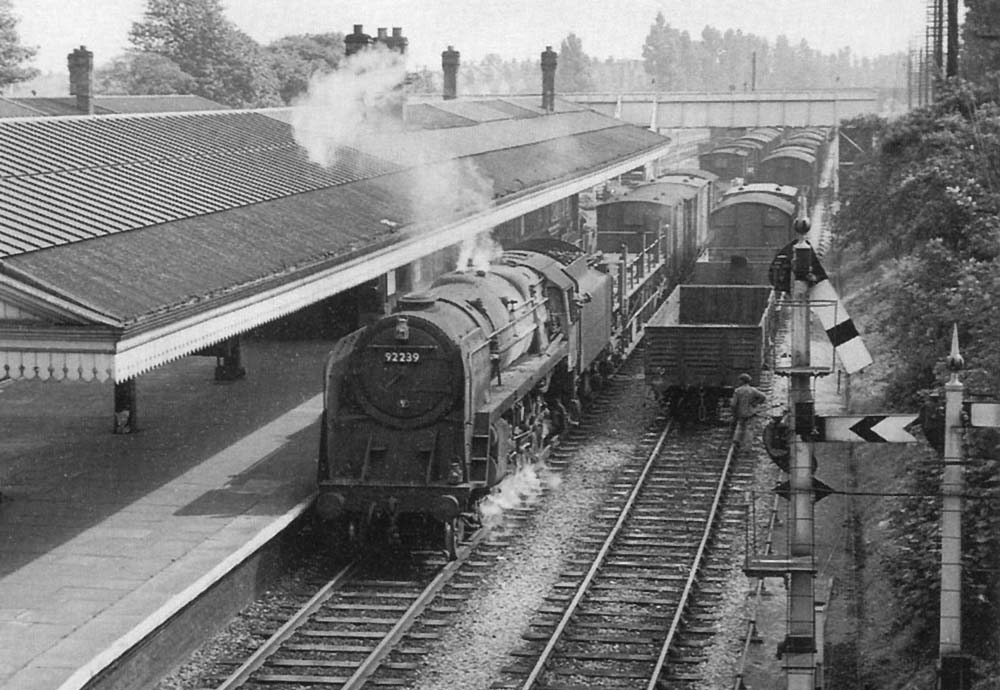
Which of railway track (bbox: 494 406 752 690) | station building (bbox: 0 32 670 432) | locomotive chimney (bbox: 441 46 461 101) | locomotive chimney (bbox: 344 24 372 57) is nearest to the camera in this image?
railway track (bbox: 494 406 752 690)

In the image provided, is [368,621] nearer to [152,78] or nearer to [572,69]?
[152,78]

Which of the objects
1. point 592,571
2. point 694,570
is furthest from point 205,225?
point 694,570

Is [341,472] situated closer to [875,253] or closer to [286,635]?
[286,635]

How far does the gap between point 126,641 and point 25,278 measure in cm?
340

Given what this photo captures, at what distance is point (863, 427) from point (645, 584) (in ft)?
19.4

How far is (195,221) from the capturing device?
55.8ft

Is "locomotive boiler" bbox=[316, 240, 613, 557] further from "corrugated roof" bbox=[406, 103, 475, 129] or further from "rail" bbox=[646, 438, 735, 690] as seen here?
"corrugated roof" bbox=[406, 103, 475, 129]

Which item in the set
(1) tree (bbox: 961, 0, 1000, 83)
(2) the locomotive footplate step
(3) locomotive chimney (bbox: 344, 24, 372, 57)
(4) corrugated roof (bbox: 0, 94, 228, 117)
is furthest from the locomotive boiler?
(1) tree (bbox: 961, 0, 1000, 83)

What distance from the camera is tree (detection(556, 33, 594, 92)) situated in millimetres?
133750

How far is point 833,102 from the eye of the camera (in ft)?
212

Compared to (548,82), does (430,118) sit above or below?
below

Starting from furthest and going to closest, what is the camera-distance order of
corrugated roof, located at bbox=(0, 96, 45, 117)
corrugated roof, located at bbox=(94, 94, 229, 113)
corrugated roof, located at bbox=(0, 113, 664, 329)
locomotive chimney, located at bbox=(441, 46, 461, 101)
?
locomotive chimney, located at bbox=(441, 46, 461, 101), corrugated roof, located at bbox=(94, 94, 229, 113), corrugated roof, located at bbox=(0, 96, 45, 117), corrugated roof, located at bbox=(0, 113, 664, 329)

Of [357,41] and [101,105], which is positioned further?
[101,105]

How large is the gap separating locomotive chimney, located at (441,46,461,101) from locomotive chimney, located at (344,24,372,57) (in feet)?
61.5
